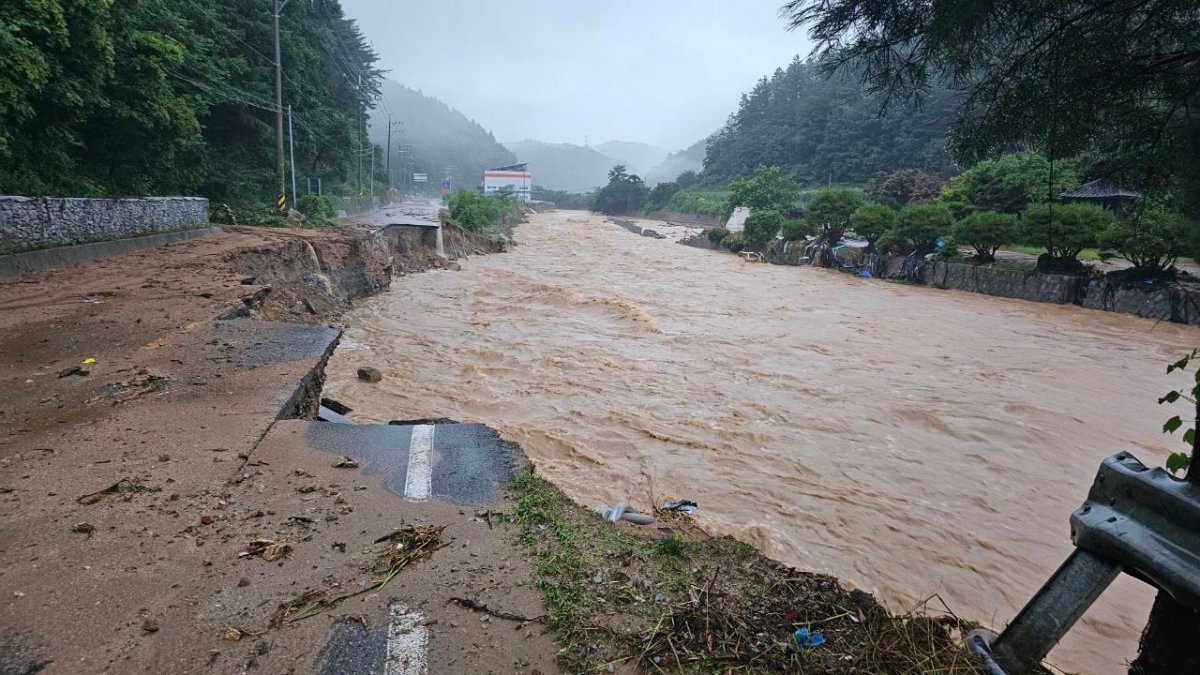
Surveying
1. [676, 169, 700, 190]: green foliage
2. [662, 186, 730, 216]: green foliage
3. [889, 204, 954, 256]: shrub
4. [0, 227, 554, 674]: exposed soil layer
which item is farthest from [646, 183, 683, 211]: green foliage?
[0, 227, 554, 674]: exposed soil layer

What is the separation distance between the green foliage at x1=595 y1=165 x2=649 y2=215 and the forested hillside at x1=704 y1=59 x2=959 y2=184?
9517 mm

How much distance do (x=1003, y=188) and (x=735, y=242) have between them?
13880 millimetres

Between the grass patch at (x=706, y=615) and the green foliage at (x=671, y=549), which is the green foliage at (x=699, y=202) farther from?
the grass patch at (x=706, y=615)

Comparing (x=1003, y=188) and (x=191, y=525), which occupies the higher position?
(x=1003, y=188)

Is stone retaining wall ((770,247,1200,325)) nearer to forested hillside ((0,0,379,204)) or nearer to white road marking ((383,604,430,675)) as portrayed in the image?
white road marking ((383,604,430,675))

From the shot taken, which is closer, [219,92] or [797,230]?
[219,92]

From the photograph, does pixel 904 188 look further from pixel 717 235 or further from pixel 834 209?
pixel 717 235

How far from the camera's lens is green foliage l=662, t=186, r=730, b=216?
5903cm

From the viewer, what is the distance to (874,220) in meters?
26.2

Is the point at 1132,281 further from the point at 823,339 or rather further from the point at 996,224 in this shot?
the point at 823,339

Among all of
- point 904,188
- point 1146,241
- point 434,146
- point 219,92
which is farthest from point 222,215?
point 434,146

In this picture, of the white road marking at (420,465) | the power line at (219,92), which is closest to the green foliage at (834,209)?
the power line at (219,92)

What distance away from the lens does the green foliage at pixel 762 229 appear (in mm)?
34594

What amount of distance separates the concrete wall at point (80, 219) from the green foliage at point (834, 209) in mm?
26042
